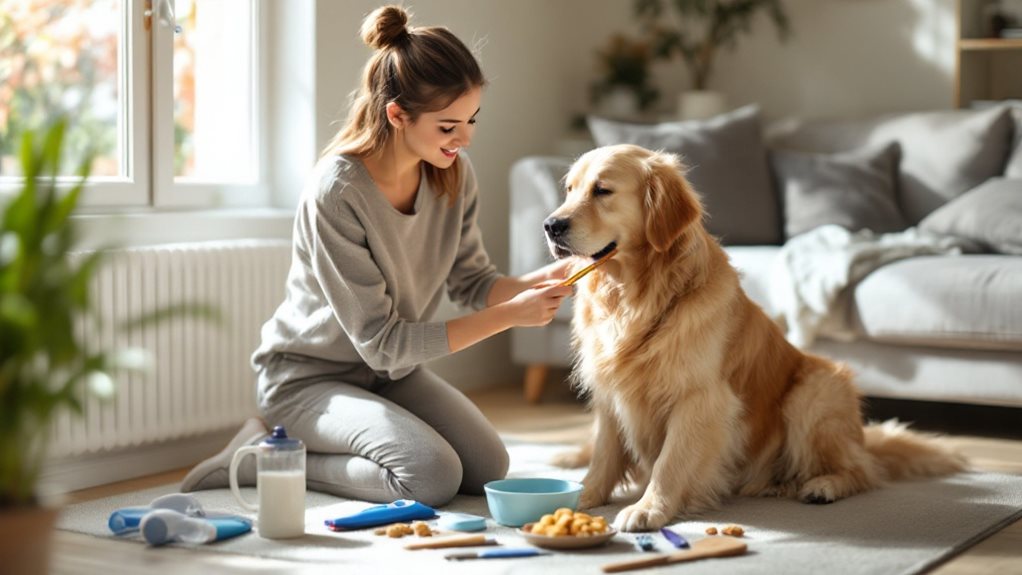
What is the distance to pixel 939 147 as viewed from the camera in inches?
165

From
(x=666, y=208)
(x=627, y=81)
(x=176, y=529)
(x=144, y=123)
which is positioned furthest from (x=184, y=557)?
(x=627, y=81)

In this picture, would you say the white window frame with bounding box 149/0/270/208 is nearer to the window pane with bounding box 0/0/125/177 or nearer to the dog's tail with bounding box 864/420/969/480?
the window pane with bounding box 0/0/125/177

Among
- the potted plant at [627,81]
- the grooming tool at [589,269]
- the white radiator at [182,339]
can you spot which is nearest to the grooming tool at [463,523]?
the grooming tool at [589,269]

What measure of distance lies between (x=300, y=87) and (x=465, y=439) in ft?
4.83

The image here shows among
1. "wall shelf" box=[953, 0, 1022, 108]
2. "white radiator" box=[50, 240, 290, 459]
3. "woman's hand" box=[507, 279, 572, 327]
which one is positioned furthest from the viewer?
"wall shelf" box=[953, 0, 1022, 108]

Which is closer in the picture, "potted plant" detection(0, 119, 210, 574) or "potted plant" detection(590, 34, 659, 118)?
"potted plant" detection(0, 119, 210, 574)

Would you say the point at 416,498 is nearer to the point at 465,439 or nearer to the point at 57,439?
the point at 465,439

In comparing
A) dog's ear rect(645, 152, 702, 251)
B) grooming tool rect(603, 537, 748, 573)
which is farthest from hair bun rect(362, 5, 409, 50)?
grooming tool rect(603, 537, 748, 573)

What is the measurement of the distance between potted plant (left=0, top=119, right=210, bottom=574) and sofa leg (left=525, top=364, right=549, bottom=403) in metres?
2.93

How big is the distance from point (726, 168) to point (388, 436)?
6.67 feet

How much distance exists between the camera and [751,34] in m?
4.98

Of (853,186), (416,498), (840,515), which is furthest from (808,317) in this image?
(416,498)

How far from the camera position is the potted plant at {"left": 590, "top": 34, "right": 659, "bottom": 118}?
4.99 metres

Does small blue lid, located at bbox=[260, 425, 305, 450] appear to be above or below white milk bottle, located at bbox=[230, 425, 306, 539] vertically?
above
